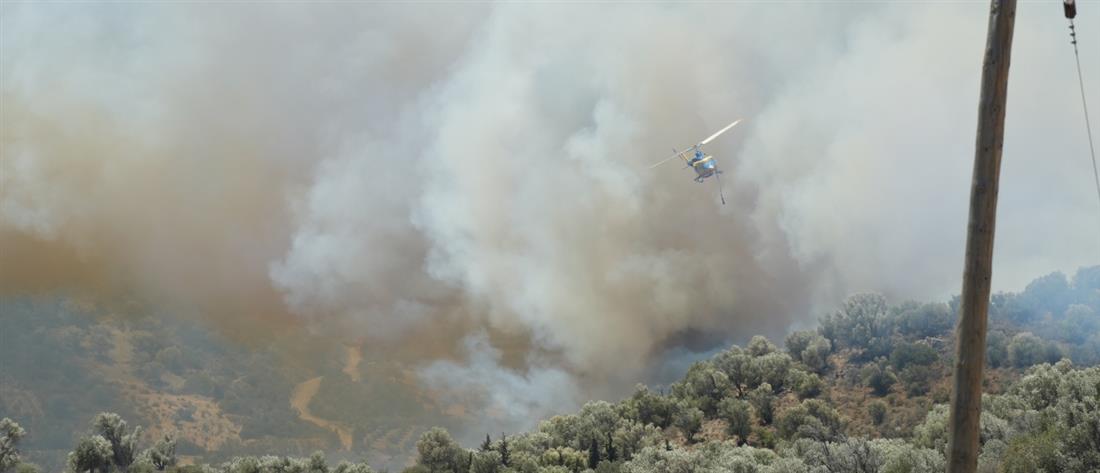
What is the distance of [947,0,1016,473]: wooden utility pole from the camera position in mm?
21156

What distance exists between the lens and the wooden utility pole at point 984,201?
21156mm

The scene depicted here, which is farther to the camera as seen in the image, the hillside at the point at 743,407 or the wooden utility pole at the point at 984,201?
the hillside at the point at 743,407

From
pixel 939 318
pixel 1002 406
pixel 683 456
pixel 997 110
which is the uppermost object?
pixel 939 318

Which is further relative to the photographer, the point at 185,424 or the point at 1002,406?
the point at 185,424

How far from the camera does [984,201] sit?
2117 cm

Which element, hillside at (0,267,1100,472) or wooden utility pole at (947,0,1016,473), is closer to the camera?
wooden utility pole at (947,0,1016,473)

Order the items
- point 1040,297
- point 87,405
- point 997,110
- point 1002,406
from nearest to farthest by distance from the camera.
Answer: point 997,110
point 1002,406
point 1040,297
point 87,405

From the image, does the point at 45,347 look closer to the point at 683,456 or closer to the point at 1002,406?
the point at 683,456

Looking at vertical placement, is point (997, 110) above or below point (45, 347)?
below

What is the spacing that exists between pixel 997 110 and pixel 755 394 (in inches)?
4381

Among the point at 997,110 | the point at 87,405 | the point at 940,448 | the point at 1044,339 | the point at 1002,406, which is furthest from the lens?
the point at 87,405

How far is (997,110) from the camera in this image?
21250mm

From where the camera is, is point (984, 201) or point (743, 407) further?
point (743, 407)

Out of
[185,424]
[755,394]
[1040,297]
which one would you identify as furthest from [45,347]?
[1040,297]
